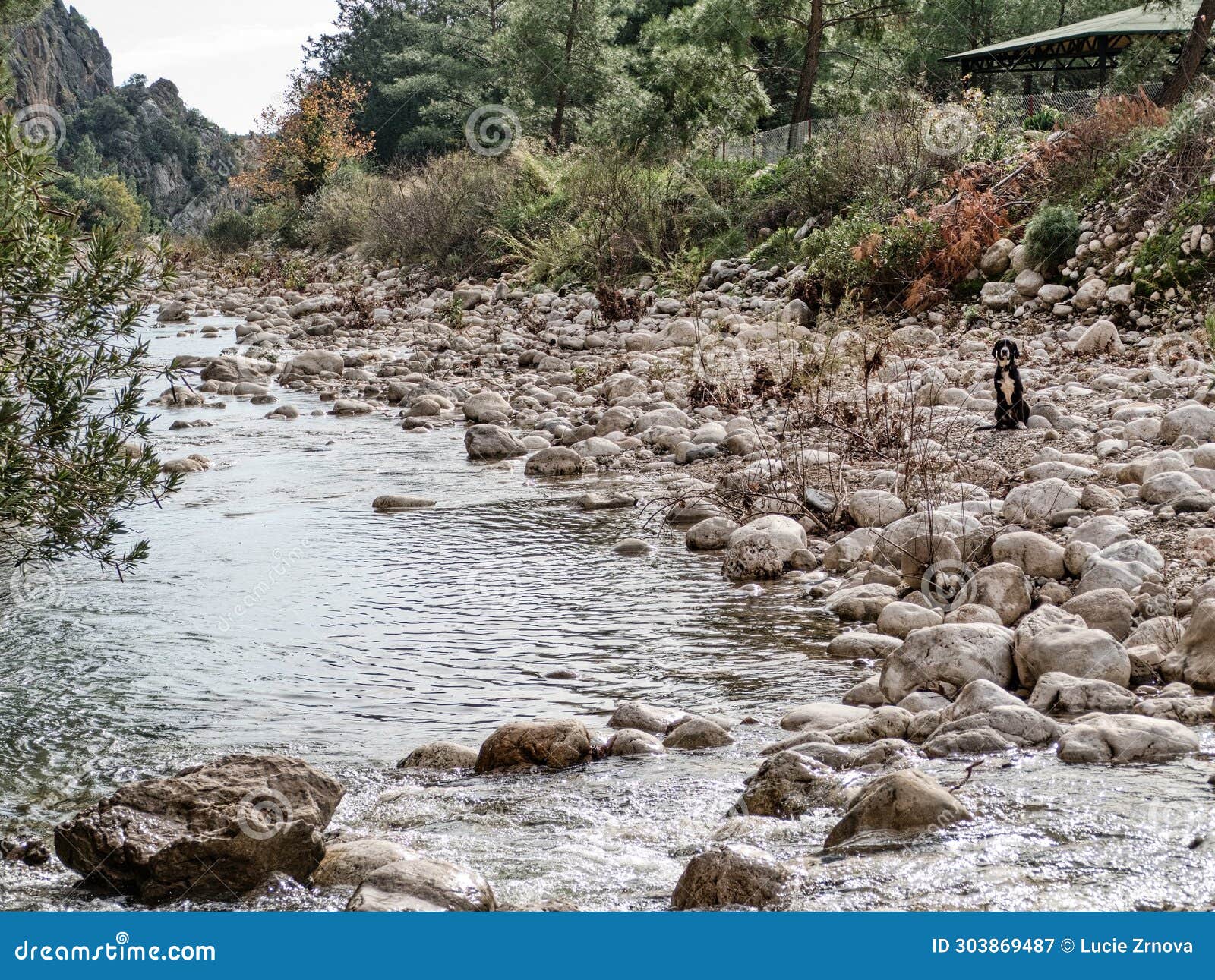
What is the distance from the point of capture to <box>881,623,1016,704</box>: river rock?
4.03m

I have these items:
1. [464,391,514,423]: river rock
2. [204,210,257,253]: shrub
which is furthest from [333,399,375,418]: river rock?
[204,210,257,253]: shrub

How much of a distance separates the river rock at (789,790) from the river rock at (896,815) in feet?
0.67

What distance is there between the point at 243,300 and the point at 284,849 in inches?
805

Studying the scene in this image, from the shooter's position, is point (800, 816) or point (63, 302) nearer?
point (800, 816)

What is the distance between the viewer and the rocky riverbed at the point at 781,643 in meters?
2.90

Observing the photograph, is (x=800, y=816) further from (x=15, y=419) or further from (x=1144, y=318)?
(x=1144, y=318)

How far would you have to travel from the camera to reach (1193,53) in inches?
644

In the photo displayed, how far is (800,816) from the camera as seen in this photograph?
316cm

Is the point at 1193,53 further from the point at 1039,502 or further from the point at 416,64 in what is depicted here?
the point at 416,64

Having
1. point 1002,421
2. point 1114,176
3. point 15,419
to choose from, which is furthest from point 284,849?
point 1114,176

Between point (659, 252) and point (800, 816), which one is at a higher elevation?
point (659, 252)

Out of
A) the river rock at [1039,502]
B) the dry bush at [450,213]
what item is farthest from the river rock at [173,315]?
the river rock at [1039,502]

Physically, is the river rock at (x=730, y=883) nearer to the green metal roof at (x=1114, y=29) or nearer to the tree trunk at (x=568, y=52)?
the green metal roof at (x=1114, y=29)

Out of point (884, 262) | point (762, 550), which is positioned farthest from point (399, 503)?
point (884, 262)
